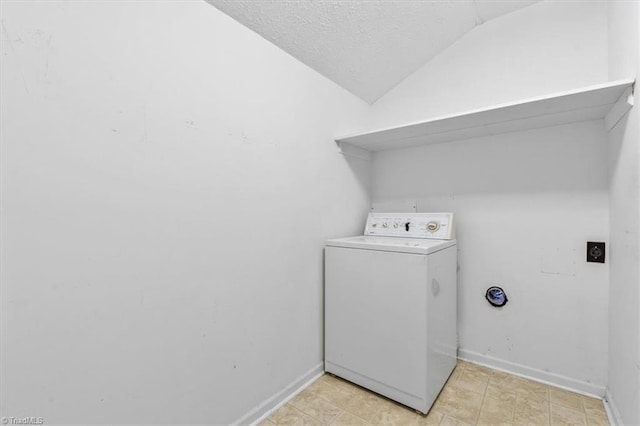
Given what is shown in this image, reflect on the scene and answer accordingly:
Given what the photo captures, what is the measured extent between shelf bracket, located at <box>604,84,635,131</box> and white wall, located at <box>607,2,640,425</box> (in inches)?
1.3

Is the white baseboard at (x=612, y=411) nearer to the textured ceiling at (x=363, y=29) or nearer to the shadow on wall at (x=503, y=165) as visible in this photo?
the shadow on wall at (x=503, y=165)

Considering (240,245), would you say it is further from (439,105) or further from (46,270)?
(439,105)

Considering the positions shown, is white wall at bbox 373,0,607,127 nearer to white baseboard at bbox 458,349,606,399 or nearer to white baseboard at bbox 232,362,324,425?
white baseboard at bbox 458,349,606,399

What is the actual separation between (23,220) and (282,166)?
1.01 meters

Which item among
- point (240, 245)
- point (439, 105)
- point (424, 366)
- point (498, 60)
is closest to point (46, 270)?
point (240, 245)

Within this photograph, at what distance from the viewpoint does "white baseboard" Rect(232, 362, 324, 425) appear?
136 cm

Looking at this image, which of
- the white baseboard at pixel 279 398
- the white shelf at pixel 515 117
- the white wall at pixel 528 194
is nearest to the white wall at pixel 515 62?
the white wall at pixel 528 194

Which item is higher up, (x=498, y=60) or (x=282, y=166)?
(x=498, y=60)

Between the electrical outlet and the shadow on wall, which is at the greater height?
the shadow on wall

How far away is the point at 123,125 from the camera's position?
0.97m

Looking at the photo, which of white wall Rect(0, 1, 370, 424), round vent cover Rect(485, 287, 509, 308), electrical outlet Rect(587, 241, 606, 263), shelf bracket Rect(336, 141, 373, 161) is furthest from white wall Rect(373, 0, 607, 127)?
round vent cover Rect(485, 287, 509, 308)

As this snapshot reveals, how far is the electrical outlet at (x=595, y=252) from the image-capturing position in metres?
1.51

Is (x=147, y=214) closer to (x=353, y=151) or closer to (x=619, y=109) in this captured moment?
(x=353, y=151)

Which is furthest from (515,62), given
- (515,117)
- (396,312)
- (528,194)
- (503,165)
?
(396,312)
